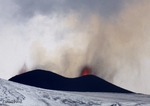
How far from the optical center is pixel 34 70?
14250 cm

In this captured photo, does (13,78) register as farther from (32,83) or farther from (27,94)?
(27,94)

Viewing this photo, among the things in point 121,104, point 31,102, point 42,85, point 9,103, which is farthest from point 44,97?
point 42,85

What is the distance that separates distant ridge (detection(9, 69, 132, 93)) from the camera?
408ft

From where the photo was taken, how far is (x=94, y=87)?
418 feet

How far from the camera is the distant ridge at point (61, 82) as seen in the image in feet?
408

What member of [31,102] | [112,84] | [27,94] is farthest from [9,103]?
[112,84]

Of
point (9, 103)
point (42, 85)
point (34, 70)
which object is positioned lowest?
point (9, 103)

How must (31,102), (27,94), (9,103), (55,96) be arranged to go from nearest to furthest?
(9,103) < (31,102) < (27,94) < (55,96)

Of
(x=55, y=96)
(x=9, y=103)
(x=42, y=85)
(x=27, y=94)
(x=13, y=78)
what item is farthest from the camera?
(x=13, y=78)

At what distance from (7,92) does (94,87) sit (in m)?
90.4

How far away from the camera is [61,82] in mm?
129125

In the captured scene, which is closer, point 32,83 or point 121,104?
point 121,104

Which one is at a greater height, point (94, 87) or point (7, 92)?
point (94, 87)

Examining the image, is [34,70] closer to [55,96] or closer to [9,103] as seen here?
[55,96]
